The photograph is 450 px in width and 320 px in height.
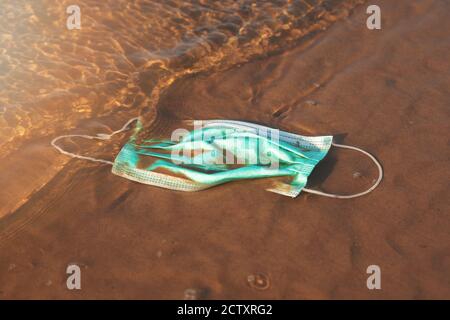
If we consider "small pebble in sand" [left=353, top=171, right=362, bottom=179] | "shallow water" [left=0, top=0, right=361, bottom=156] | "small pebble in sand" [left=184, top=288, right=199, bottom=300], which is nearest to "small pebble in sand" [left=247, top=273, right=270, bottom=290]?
"small pebble in sand" [left=184, top=288, right=199, bottom=300]

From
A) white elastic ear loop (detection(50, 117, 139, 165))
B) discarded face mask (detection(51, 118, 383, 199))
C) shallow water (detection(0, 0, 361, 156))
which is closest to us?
discarded face mask (detection(51, 118, 383, 199))

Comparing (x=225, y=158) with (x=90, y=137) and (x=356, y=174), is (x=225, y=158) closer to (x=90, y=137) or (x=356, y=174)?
(x=356, y=174)

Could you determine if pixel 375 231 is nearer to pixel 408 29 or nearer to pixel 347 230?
pixel 347 230

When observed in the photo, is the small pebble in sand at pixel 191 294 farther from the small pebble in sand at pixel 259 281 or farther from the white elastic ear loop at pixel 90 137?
the white elastic ear loop at pixel 90 137

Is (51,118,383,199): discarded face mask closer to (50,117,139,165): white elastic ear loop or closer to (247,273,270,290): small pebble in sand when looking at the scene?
(50,117,139,165): white elastic ear loop

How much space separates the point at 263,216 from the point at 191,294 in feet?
2.65

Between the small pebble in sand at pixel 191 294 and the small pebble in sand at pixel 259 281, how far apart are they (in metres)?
0.35

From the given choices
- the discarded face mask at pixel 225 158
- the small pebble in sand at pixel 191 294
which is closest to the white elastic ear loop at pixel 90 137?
the discarded face mask at pixel 225 158

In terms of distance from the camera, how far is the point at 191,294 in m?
3.09

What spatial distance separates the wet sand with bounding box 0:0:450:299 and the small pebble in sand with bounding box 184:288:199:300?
1.2 inches

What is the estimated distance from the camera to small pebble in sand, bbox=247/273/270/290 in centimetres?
311

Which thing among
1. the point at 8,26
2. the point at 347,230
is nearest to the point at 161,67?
the point at 8,26

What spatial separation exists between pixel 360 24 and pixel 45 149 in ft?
12.5

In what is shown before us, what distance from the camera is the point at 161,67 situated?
5.25m
